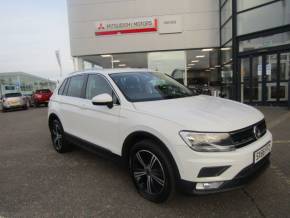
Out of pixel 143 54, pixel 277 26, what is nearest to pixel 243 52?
pixel 277 26

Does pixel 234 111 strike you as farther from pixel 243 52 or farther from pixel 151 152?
pixel 243 52

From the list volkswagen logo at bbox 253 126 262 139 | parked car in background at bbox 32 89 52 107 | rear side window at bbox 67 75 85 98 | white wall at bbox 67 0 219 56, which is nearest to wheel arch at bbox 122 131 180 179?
volkswagen logo at bbox 253 126 262 139

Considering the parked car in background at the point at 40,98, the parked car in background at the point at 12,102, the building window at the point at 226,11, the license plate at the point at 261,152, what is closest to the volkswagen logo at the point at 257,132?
the license plate at the point at 261,152

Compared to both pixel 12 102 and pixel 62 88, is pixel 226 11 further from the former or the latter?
pixel 12 102

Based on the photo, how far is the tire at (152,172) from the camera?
9.39 feet

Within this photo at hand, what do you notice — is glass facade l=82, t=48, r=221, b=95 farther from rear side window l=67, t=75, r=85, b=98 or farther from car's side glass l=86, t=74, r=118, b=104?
car's side glass l=86, t=74, r=118, b=104

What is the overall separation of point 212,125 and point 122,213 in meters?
1.45

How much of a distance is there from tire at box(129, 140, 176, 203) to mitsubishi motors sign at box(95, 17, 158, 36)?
13021 mm

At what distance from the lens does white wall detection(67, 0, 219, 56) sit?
14.9 meters

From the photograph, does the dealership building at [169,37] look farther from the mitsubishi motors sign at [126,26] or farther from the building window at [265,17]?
the building window at [265,17]

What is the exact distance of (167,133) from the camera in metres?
2.80

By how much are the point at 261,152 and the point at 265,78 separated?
9.33 m

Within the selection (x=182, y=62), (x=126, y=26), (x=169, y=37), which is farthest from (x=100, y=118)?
(x=182, y=62)

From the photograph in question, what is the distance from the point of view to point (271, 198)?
10.4ft
